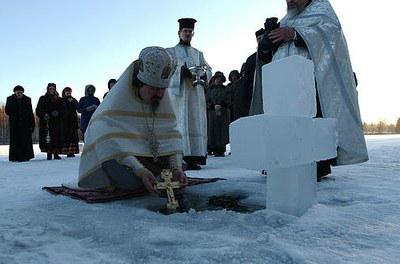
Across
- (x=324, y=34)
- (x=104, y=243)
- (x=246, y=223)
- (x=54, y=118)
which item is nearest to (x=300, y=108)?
(x=246, y=223)

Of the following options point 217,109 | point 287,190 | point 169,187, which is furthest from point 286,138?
point 217,109

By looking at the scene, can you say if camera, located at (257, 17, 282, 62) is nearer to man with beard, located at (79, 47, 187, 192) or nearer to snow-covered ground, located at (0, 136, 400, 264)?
man with beard, located at (79, 47, 187, 192)

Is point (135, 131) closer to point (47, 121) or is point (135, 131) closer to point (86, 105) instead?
point (86, 105)

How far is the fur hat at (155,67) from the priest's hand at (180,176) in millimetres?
608

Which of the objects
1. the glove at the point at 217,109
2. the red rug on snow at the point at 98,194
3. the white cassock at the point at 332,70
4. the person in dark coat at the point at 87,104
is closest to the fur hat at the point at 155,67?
the red rug on snow at the point at 98,194

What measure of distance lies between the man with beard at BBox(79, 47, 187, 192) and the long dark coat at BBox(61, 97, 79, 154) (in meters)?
7.36

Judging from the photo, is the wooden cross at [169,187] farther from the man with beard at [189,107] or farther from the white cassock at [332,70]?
the man with beard at [189,107]

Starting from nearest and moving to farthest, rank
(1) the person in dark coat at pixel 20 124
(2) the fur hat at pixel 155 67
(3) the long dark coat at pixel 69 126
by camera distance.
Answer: (2) the fur hat at pixel 155 67
(1) the person in dark coat at pixel 20 124
(3) the long dark coat at pixel 69 126

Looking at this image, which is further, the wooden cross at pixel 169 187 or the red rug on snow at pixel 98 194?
the red rug on snow at pixel 98 194

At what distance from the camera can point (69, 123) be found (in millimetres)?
10305

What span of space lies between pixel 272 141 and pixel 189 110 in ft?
11.8

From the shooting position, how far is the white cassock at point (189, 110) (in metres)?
5.54

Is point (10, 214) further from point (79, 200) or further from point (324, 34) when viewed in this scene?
point (324, 34)

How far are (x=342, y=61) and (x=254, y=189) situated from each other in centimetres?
151
